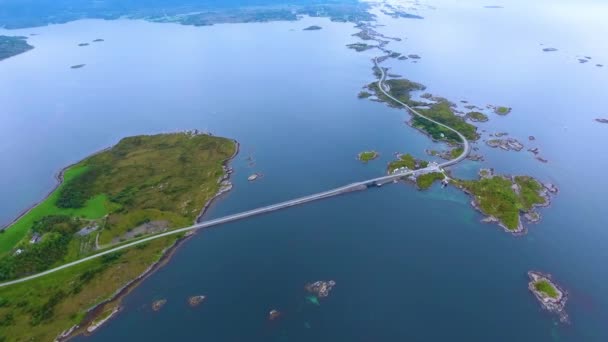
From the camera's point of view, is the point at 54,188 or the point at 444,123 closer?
the point at 54,188

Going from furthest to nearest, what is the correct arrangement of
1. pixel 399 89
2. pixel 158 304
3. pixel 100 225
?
pixel 399 89 < pixel 100 225 < pixel 158 304

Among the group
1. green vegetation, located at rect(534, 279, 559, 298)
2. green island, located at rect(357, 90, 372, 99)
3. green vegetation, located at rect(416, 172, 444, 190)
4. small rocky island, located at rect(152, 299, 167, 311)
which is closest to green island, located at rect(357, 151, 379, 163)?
green vegetation, located at rect(416, 172, 444, 190)

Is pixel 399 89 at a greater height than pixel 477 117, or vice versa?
pixel 399 89

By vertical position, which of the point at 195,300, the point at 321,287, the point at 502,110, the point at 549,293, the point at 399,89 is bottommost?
the point at 549,293

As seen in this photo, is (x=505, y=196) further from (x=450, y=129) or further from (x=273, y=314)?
(x=273, y=314)

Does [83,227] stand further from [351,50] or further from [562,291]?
[351,50]

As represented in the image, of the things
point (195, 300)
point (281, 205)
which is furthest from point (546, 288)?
point (195, 300)

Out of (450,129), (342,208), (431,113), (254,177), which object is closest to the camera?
(342,208)
